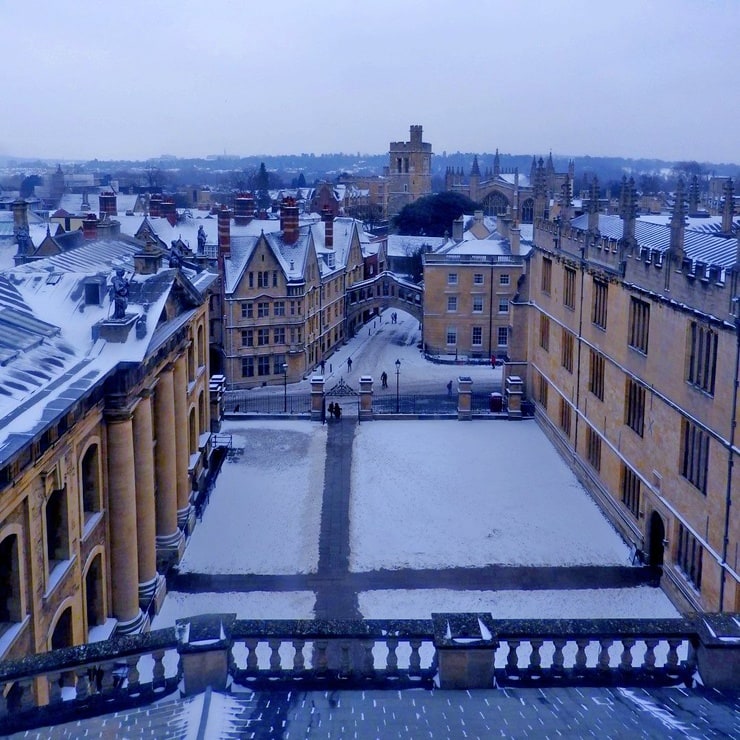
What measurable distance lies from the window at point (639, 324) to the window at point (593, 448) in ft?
17.5

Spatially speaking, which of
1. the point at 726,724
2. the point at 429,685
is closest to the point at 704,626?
the point at 726,724

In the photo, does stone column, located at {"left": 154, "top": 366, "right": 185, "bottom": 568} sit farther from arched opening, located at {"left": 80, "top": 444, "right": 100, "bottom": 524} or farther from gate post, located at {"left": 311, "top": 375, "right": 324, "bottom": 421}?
gate post, located at {"left": 311, "top": 375, "right": 324, "bottom": 421}

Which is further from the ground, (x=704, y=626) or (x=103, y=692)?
(x=704, y=626)

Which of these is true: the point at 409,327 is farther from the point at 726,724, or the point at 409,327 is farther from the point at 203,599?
the point at 726,724

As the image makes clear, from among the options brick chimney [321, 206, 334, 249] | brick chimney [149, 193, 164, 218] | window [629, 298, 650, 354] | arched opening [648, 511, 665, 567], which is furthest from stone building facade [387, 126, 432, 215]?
arched opening [648, 511, 665, 567]

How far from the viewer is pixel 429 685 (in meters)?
11.1

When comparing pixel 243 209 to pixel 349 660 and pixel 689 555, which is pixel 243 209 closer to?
pixel 689 555

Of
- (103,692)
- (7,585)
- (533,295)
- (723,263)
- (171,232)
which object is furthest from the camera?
(171,232)

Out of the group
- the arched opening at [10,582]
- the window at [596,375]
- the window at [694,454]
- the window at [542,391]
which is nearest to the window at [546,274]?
the window at [542,391]

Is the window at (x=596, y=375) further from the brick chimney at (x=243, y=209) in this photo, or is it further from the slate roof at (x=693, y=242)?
the brick chimney at (x=243, y=209)

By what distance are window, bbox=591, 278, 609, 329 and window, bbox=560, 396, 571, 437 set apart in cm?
513

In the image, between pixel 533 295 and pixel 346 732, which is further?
pixel 533 295

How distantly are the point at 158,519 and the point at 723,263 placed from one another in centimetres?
1783

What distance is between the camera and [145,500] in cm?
2331
